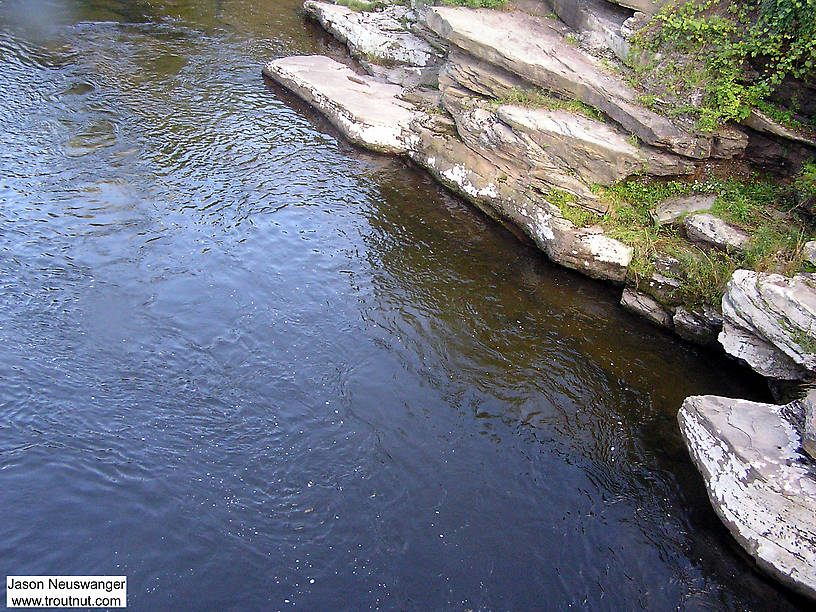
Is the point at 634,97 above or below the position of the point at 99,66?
above

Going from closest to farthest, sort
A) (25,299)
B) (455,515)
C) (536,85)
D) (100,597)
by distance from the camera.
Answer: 1. (100,597)
2. (455,515)
3. (25,299)
4. (536,85)

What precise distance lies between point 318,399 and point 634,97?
29.6ft

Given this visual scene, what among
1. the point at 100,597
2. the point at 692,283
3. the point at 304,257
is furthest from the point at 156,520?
the point at 692,283

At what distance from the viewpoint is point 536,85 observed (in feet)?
45.5

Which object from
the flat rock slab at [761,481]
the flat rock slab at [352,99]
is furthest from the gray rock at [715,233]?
the flat rock slab at [352,99]

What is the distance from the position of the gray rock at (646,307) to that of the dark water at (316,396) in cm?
22

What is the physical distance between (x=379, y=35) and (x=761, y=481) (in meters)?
17.0

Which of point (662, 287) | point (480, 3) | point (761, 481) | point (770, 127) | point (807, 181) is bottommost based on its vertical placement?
point (761, 481)

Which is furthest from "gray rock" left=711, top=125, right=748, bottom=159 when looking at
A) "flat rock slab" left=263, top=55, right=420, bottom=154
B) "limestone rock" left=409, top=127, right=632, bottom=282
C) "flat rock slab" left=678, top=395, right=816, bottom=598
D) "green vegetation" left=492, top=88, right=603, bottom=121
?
"flat rock slab" left=263, top=55, right=420, bottom=154

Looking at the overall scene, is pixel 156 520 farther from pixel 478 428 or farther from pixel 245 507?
pixel 478 428

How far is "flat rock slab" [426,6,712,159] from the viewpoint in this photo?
1217cm

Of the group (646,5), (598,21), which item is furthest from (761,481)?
(598,21)

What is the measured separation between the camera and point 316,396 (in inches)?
365

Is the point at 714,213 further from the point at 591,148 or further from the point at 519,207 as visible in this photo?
the point at 519,207
